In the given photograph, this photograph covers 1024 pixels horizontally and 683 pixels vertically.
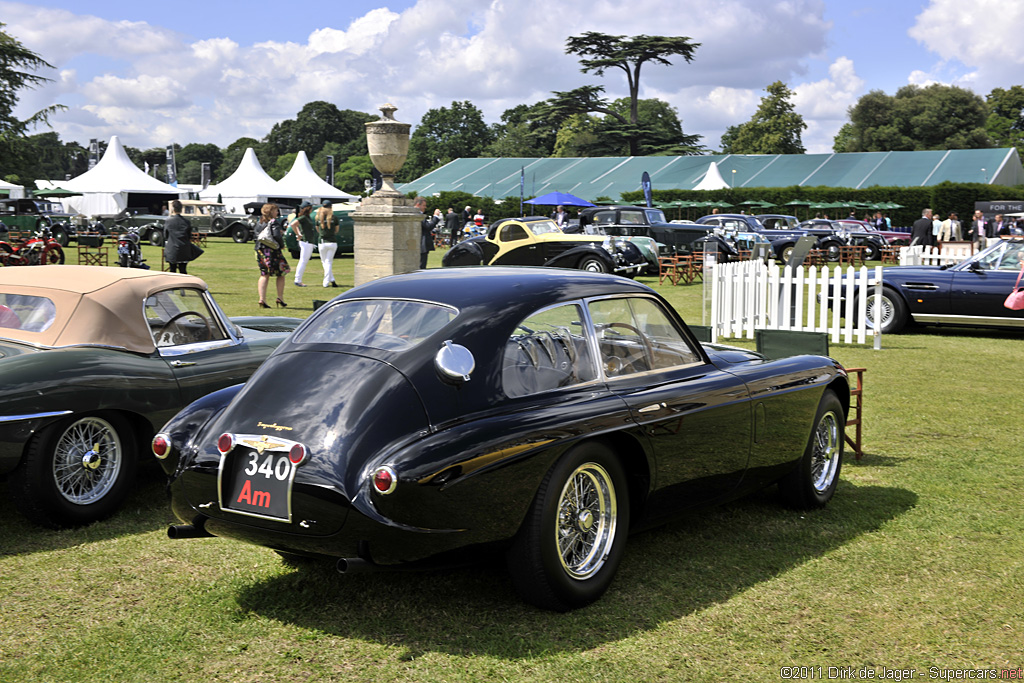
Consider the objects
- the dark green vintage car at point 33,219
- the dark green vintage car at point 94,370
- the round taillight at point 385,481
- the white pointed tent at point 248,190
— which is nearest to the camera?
the round taillight at point 385,481

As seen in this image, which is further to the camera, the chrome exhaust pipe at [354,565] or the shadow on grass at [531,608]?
the shadow on grass at [531,608]

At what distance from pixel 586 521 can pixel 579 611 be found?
378 millimetres

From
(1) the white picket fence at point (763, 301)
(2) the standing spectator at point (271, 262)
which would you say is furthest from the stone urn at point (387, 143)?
(1) the white picket fence at point (763, 301)

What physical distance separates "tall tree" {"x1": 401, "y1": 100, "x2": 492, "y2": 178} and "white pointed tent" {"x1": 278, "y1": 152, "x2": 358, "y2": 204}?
64672mm

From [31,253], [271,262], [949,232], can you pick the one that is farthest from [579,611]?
[949,232]

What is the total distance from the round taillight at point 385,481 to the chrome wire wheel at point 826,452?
3164 millimetres

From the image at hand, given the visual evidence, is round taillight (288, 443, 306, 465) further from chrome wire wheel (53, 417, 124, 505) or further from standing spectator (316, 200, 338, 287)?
standing spectator (316, 200, 338, 287)

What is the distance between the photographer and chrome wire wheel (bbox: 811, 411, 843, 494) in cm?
584

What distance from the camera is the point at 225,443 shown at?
153 inches

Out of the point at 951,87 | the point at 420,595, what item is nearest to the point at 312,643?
the point at 420,595

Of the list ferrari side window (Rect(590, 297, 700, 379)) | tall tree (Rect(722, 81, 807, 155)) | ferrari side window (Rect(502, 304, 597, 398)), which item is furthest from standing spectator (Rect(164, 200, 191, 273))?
tall tree (Rect(722, 81, 807, 155))

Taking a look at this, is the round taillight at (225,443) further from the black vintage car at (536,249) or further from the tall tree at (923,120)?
the tall tree at (923,120)

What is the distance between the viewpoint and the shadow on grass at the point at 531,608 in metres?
3.85

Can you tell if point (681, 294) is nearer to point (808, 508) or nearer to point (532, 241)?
point (532, 241)
